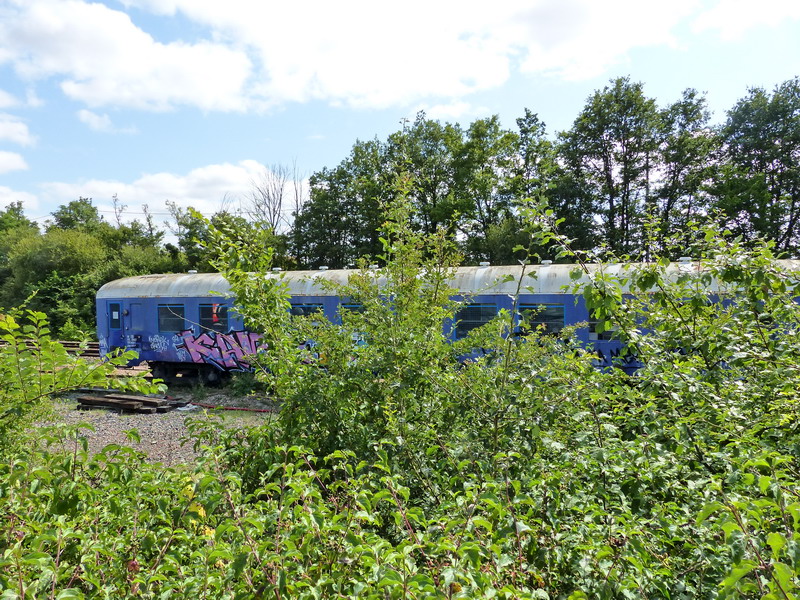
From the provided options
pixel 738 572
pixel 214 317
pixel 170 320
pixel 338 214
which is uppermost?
pixel 338 214

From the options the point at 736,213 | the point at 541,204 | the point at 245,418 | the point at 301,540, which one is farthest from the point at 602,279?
the point at 736,213

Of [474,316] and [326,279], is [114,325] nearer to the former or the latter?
[326,279]

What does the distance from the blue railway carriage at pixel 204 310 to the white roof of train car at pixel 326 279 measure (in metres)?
0.02

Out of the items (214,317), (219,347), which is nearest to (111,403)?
(219,347)

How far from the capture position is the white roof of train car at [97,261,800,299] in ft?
34.5

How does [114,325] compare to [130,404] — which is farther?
[114,325]

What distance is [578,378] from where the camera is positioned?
2682mm

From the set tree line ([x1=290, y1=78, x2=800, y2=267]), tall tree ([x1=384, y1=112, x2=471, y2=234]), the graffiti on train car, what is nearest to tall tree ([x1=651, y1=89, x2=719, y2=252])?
tree line ([x1=290, y1=78, x2=800, y2=267])

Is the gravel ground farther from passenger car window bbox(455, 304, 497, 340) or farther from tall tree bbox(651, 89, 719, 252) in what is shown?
tall tree bbox(651, 89, 719, 252)

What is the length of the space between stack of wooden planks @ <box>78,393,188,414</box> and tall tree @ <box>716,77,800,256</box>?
21.9 meters

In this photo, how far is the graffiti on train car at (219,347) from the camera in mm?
12922

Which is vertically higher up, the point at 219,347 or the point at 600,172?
the point at 600,172

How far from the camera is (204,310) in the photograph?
44.3ft

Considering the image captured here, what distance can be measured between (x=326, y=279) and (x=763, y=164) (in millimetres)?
24624
